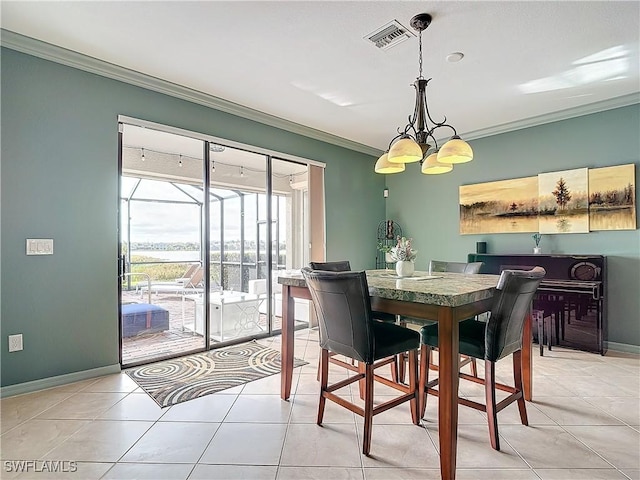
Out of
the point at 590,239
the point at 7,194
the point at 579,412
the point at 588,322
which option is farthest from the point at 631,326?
the point at 7,194

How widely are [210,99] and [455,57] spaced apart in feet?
7.80

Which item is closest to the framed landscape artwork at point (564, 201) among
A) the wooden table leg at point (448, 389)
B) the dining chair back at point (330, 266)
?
the dining chair back at point (330, 266)

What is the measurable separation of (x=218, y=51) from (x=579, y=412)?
3673 mm

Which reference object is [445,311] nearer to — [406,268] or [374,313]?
[406,268]

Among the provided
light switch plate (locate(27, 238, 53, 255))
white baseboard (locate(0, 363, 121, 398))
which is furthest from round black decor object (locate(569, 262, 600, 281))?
light switch plate (locate(27, 238, 53, 255))

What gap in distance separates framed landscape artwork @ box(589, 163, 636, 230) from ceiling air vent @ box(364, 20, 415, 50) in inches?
108

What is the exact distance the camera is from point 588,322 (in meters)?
3.53

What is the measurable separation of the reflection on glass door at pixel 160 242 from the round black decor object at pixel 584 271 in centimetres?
397

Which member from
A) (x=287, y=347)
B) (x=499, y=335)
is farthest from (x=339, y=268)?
(x=499, y=335)

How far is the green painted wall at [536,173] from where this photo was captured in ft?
11.8

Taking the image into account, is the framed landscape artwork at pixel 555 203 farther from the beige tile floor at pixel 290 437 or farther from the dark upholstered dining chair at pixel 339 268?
the dark upholstered dining chair at pixel 339 268

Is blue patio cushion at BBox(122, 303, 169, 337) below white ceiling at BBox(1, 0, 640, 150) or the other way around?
below

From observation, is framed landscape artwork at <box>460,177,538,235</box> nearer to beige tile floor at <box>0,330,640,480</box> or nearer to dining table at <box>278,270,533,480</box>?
beige tile floor at <box>0,330,640,480</box>

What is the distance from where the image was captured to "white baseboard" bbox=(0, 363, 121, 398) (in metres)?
2.55
